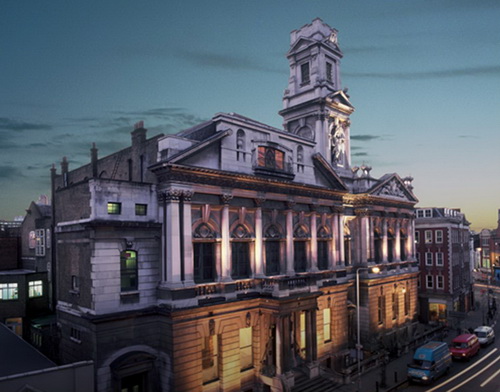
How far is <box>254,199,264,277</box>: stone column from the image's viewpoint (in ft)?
103

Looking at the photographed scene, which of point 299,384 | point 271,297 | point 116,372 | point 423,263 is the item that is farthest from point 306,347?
point 423,263

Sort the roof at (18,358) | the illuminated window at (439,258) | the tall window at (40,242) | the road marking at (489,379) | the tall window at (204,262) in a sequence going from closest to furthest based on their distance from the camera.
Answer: the roof at (18,358) → the tall window at (204,262) → the road marking at (489,379) → the tall window at (40,242) → the illuminated window at (439,258)

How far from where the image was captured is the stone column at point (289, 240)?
3396 centimetres

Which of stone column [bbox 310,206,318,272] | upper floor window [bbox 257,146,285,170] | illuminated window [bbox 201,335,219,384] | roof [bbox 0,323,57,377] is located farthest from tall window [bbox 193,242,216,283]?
roof [bbox 0,323,57,377]

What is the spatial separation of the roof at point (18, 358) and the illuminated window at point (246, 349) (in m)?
13.1

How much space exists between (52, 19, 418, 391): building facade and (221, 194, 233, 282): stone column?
0.34 ft

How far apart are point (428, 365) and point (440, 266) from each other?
1240 inches

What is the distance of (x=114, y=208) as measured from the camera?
2483 cm

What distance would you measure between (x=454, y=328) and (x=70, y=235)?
48109mm

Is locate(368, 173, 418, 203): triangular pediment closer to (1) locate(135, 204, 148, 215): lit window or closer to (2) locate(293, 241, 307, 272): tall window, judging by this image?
(2) locate(293, 241, 307, 272): tall window

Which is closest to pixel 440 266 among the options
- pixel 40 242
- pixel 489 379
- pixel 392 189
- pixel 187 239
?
pixel 392 189

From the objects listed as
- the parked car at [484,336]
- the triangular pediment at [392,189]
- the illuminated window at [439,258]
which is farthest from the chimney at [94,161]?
the illuminated window at [439,258]

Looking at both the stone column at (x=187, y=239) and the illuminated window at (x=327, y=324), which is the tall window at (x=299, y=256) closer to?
the illuminated window at (x=327, y=324)

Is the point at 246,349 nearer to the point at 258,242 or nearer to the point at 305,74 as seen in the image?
the point at 258,242
